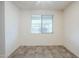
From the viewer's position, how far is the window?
21.8 feet

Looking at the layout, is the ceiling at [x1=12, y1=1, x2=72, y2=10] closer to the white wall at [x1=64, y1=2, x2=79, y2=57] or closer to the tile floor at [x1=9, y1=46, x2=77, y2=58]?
the white wall at [x1=64, y1=2, x2=79, y2=57]

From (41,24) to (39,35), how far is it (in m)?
0.63

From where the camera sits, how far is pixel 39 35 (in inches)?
258

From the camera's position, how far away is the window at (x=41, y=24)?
6652mm

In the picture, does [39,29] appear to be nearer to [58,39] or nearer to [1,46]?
[58,39]

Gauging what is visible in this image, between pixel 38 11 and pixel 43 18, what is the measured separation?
50 centimetres

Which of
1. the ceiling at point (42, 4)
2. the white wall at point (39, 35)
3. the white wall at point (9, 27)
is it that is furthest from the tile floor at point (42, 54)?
the ceiling at point (42, 4)

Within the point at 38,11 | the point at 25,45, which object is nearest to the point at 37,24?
the point at 38,11

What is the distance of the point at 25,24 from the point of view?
652 centimetres

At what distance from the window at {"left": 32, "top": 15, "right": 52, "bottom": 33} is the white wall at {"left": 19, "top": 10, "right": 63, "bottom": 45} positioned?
9.6 inches

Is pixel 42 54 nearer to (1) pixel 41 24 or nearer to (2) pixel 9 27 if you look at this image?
(2) pixel 9 27

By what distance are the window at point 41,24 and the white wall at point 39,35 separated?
0.80ft

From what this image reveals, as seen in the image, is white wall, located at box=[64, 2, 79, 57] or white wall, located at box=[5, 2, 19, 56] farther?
white wall, located at box=[64, 2, 79, 57]

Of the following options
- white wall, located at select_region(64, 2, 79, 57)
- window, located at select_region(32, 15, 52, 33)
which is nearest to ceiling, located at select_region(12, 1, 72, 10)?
white wall, located at select_region(64, 2, 79, 57)
